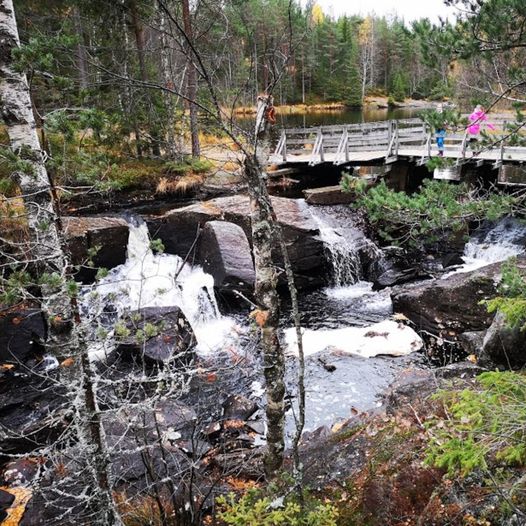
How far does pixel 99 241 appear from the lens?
10.3 metres

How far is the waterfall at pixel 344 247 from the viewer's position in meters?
12.3

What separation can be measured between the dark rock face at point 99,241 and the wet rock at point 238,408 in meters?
4.88

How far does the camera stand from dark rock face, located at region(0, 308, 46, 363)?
757cm

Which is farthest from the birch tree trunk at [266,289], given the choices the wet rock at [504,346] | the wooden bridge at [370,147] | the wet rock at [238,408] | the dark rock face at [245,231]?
the wooden bridge at [370,147]

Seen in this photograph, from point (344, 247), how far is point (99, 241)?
22.0 ft

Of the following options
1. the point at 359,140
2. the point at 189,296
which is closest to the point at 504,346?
the point at 189,296

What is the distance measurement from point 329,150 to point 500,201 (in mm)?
15725

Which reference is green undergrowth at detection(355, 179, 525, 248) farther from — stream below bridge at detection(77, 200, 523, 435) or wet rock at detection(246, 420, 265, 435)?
wet rock at detection(246, 420, 265, 435)

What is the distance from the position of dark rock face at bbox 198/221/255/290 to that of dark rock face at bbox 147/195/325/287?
0.70 m

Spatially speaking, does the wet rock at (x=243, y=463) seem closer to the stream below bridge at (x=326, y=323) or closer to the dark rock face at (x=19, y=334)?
the stream below bridge at (x=326, y=323)

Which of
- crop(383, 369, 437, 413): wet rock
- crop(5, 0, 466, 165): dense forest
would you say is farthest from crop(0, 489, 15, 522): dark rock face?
crop(383, 369, 437, 413): wet rock

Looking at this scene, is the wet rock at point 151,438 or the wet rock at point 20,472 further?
the wet rock at point 20,472

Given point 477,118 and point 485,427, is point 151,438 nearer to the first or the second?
point 485,427

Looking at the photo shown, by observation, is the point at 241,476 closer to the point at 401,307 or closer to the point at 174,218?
the point at 401,307
